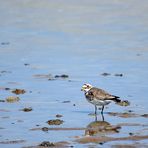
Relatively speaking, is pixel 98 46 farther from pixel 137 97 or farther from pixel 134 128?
pixel 134 128

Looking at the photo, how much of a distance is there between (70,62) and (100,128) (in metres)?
7.45

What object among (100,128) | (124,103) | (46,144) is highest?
(124,103)

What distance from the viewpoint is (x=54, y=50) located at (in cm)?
2506

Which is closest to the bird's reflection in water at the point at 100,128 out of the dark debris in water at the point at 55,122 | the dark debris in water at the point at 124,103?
the dark debris in water at the point at 55,122

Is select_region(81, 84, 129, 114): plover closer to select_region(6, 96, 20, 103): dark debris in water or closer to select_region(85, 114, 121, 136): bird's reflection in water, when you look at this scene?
select_region(85, 114, 121, 136): bird's reflection in water

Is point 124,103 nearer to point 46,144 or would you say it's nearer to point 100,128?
point 100,128

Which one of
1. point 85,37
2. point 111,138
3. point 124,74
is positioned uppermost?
point 85,37

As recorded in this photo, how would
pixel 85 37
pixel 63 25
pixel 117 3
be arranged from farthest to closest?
pixel 117 3
pixel 63 25
pixel 85 37

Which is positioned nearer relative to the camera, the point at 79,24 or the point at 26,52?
the point at 26,52

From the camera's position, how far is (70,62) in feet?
76.1

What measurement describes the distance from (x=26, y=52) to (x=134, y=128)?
983cm

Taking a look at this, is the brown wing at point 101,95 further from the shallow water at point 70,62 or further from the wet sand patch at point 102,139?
the wet sand patch at point 102,139

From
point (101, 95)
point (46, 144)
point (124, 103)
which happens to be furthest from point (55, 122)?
point (124, 103)

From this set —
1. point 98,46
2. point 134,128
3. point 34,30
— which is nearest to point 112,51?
point 98,46
